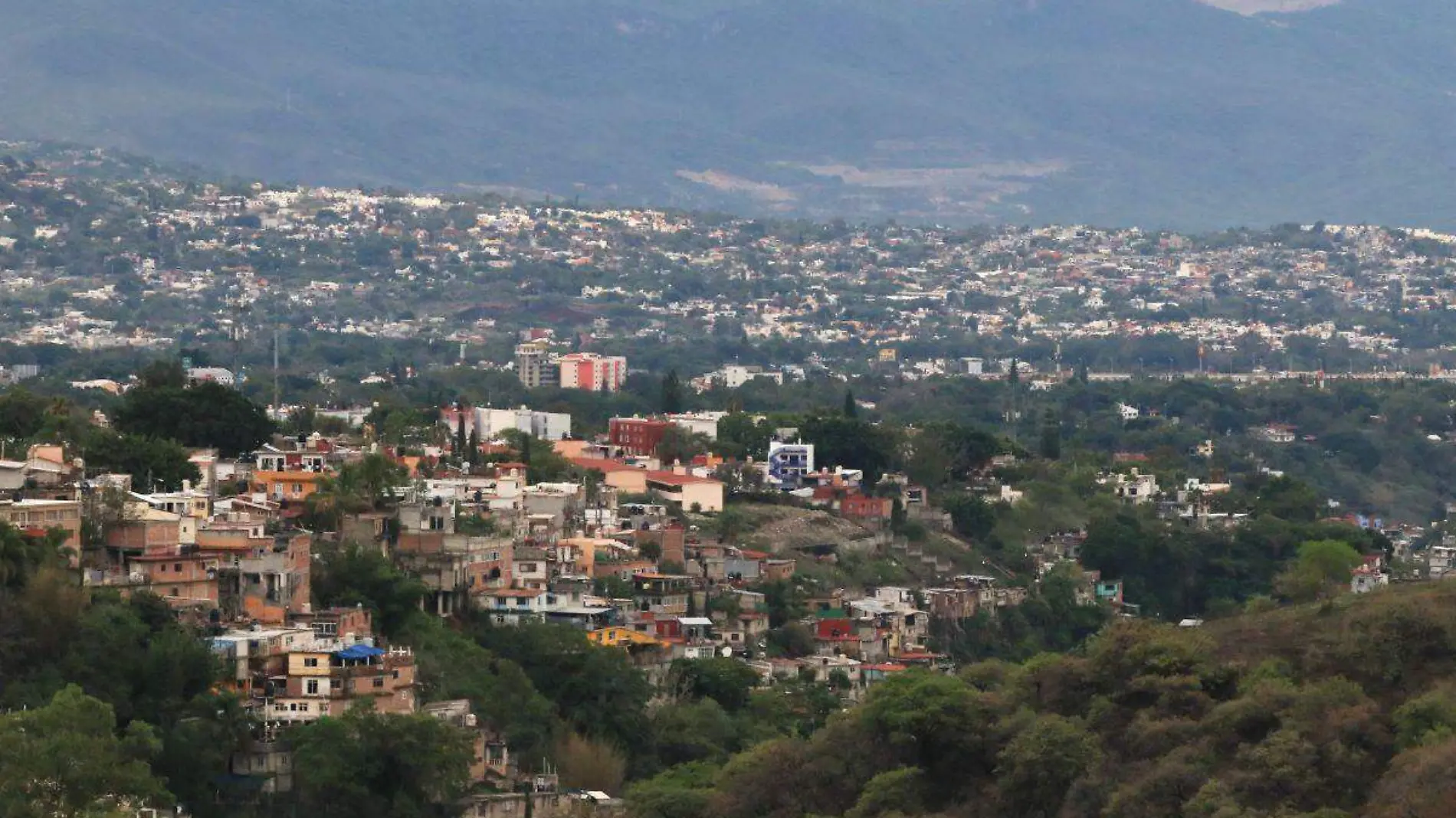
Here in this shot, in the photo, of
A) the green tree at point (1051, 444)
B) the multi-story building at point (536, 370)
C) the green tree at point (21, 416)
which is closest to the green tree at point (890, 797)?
the green tree at point (21, 416)

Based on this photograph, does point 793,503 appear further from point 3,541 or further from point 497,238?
point 497,238

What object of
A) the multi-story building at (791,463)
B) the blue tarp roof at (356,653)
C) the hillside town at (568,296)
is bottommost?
the blue tarp roof at (356,653)

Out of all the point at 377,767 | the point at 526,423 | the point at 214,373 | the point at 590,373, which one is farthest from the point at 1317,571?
the point at 590,373

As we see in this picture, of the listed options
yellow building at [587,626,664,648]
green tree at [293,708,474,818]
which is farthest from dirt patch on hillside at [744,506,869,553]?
green tree at [293,708,474,818]

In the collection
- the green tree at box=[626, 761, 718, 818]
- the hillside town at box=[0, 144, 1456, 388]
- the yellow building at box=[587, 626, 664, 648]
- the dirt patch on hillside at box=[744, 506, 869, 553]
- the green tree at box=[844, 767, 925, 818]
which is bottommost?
the green tree at box=[626, 761, 718, 818]

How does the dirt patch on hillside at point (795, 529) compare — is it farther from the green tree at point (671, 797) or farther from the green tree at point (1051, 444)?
the green tree at point (671, 797)

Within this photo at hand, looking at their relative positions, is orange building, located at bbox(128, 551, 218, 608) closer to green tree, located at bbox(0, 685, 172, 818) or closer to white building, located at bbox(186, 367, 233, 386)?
green tree, located at bbox(0, 685, 172, 818)
